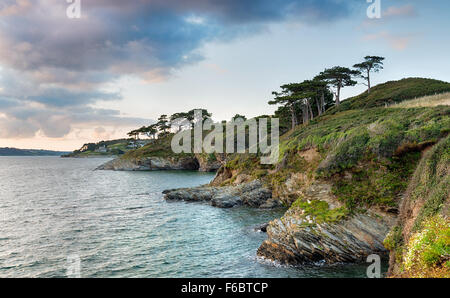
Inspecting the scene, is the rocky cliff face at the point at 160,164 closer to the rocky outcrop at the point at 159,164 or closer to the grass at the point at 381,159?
the rocky outcrop at the point at 159,164

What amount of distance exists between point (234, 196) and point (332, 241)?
23.9m

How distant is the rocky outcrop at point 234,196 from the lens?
134 ft

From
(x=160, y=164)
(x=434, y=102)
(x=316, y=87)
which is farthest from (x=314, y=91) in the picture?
(x=160, y=164)

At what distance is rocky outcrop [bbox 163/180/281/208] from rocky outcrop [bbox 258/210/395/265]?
18.6 meters

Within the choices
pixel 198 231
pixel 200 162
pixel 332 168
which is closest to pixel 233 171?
pixel 198 231

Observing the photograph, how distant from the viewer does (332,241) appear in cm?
1983

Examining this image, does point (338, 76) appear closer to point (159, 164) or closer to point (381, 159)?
point (381, 159)

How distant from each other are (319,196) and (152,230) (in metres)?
17.5

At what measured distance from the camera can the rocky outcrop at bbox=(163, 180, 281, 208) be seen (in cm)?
4084

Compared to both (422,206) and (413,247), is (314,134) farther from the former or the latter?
(413,247)

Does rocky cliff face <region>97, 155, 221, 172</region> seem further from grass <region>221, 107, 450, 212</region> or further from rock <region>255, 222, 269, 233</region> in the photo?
grass <region>221, 107, 450, 212</region>

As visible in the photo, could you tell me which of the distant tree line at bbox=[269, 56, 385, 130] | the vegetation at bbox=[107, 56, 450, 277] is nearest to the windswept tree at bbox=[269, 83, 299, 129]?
the distant tree line at bbox=[269, 56, 385, 130]

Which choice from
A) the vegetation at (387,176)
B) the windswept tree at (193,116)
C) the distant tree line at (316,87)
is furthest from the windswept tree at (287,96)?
the windswept tree at (193,116)

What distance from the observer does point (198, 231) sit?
29016mm
